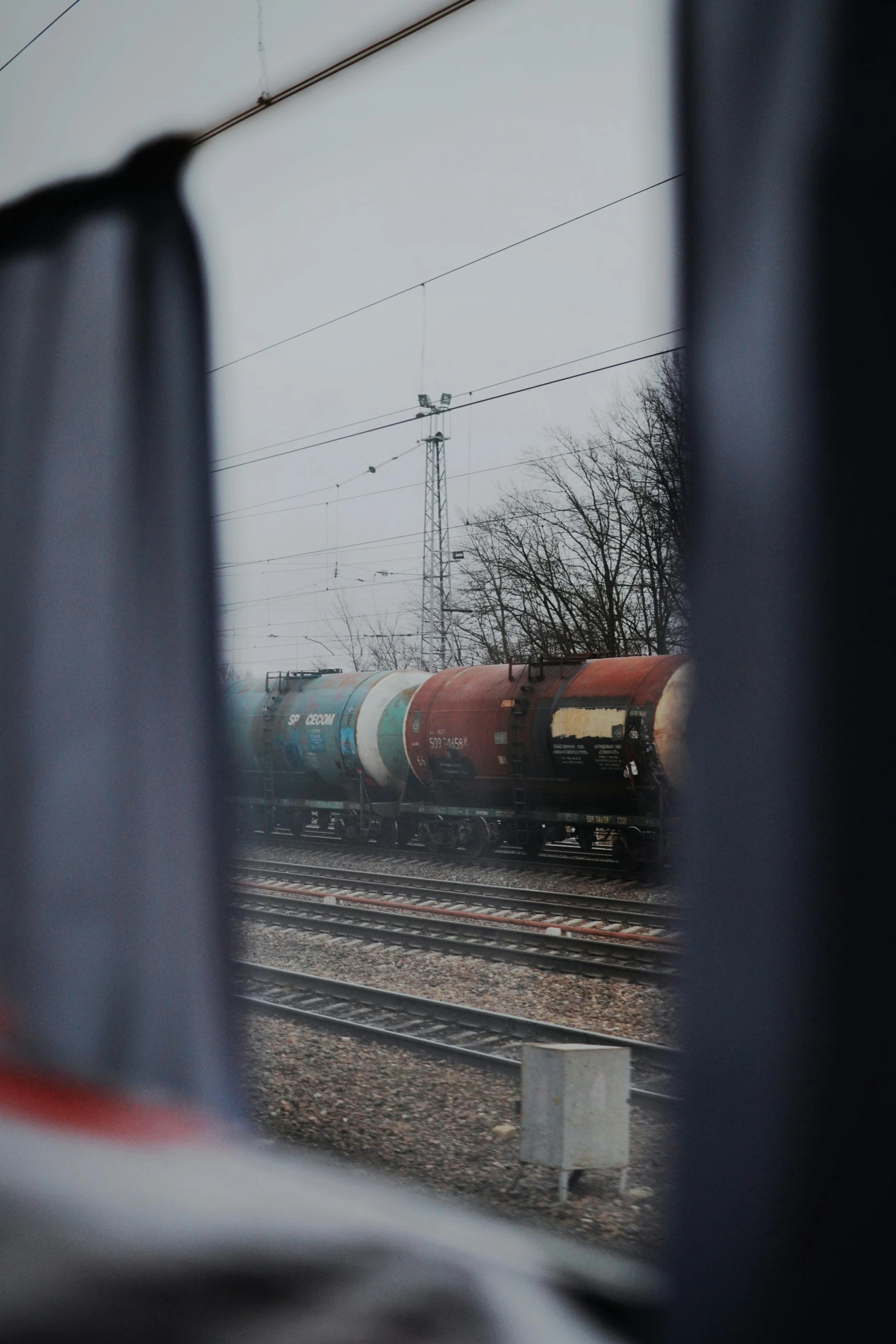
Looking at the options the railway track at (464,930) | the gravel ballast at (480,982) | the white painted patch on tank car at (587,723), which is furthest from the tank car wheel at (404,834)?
the gravel ballast at (480,982)

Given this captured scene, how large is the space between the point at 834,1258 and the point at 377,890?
853cm

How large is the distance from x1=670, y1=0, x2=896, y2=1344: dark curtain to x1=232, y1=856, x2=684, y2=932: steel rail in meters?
5.52

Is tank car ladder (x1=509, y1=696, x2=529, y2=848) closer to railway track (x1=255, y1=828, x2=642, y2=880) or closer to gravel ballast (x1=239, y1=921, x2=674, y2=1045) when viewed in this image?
railway track (x1=255, y1=828, x2=642, y2=880)

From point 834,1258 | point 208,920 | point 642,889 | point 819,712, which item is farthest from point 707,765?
point 642,889

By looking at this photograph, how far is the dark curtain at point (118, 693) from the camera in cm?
283

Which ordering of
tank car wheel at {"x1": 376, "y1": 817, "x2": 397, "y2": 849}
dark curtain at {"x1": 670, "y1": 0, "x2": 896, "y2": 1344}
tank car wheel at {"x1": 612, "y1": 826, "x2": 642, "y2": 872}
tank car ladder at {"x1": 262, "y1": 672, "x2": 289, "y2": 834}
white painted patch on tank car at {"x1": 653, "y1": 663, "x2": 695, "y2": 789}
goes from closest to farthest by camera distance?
1. dark curtain at {"x1": 670, "y1": 0, "x2": 896, "y2": 1344}
2. white painted patch on tank car at {"x1": 653, "y1": 663, "x2": 695, "y2": 789}
3. tank car wheel at {"x1": 612, "y1": 826, "x2": 642, "y2": 872}
4. tank car wheel at {"x1": 376, "y1": 817, "x2": 397, "y2": 849}
5. tank car ladder at {"x1": 262, "y1": 672, "x2": 289, "y2": 834}

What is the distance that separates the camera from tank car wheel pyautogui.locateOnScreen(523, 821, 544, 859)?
11398 millimetres

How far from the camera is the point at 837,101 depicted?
4.77 ft

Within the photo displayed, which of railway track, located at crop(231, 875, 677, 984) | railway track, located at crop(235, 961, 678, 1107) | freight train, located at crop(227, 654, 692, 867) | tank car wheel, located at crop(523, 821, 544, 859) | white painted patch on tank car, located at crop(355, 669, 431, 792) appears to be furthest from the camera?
white painted patch on tank car, located at crop(355, 669, 431, 792)

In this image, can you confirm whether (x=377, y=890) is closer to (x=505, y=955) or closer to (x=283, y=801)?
(x=505, y=955)

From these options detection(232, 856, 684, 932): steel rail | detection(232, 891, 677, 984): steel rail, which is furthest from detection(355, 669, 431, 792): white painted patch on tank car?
detection(232, 891, 677, 984): steel rail

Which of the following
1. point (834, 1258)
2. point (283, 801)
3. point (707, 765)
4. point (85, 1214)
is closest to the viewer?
point (834, 1258)

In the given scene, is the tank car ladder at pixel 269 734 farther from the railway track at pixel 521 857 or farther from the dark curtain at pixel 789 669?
the dark curtain at pixel 789 669

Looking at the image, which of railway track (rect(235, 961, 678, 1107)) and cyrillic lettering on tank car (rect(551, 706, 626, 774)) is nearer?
railway track (rect(235, 961, 678, 1107))
